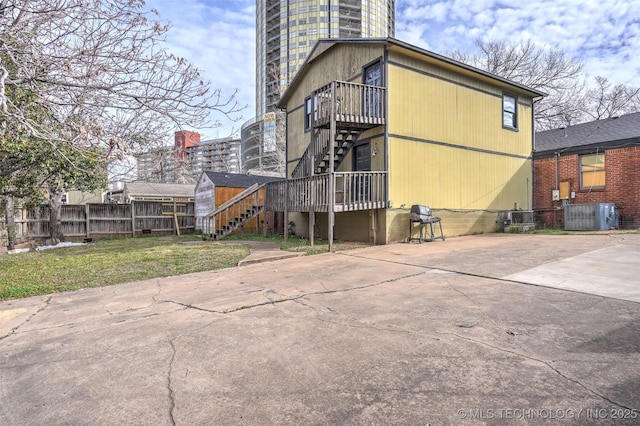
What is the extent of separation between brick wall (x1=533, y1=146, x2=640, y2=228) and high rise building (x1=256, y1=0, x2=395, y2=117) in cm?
4992

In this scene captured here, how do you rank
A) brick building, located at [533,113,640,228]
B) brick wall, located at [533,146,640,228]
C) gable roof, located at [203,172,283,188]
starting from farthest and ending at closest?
gable roof, located at [203,172,283,188] → brick building, located at [533,113,640,228] → brick wall, located at [533,146,640,228]

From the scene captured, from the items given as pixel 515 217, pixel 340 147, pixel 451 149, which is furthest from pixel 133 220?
pixel 515 217

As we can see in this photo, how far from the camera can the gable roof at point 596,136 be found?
42.2 feet

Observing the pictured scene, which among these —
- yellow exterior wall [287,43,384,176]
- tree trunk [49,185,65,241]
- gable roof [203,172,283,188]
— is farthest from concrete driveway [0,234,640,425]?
tree trunk [49,185,65,241]

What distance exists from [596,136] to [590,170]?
157 cm

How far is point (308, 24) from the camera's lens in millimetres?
60812

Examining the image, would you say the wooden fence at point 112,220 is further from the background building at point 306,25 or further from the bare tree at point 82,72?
the background building at point 306,25

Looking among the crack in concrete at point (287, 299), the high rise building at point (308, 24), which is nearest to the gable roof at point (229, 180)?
the crack in concrete at point (287, 299)

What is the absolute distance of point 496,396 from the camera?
7.37ft

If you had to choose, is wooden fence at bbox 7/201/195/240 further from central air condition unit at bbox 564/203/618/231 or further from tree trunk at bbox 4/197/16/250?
central air condition unit at bbox 564/203/618/231

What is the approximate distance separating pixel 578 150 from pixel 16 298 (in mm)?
17511

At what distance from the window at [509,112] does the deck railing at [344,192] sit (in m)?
7.07

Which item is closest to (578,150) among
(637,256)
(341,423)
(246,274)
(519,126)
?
(519,126)

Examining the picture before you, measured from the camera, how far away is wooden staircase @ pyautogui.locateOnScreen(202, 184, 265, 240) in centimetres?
1288
